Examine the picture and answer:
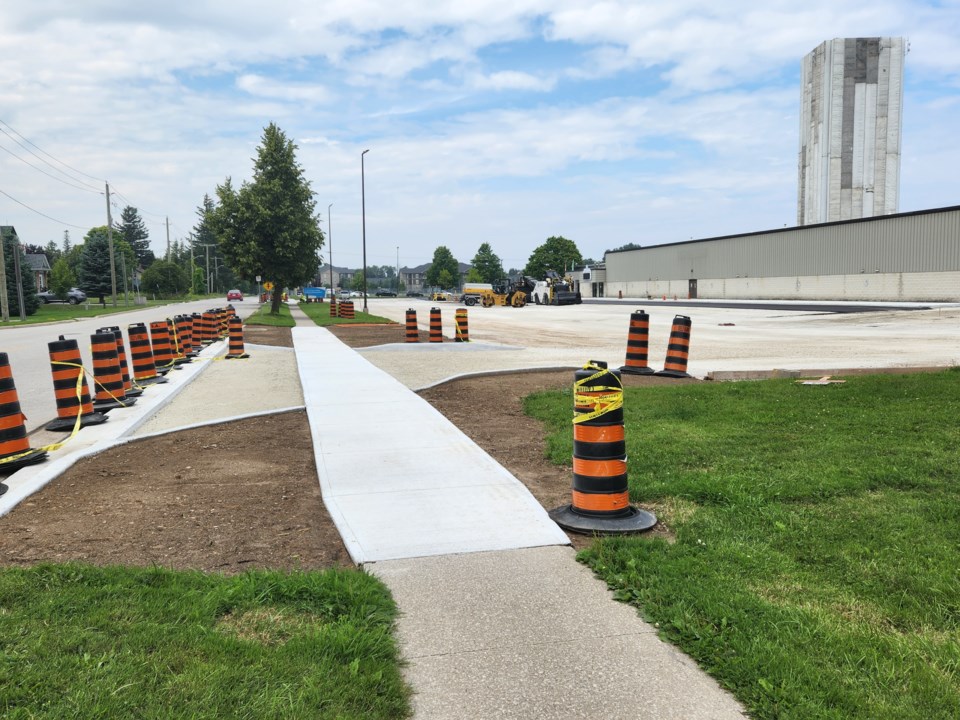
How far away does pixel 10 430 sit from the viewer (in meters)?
7.03

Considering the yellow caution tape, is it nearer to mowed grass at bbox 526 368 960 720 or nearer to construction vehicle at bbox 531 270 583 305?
mowed grass at bbox 526 368 960 720

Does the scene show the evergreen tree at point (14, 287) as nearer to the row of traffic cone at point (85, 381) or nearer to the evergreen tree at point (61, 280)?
the evergreen tree at point (61, 280)

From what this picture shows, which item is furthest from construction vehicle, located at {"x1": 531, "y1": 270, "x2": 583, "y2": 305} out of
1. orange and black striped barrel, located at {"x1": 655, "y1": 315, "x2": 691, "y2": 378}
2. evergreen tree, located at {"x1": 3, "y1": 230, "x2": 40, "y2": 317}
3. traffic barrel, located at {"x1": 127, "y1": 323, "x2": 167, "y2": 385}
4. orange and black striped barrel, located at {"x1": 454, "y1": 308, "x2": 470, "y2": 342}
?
traffic barrel, located at {"x1": 127, "y1": 323, "x2": 167, "y2": 385}

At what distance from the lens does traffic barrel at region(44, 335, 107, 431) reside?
30.3 ft

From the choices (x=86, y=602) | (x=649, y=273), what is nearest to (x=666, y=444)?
(x=86, y=602)

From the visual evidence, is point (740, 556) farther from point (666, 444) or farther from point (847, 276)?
point (847, 276)

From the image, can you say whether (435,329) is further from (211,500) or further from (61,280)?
(61,280)

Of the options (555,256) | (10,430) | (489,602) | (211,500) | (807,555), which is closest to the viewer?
(489,602)

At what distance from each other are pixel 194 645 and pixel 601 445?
3.02 m

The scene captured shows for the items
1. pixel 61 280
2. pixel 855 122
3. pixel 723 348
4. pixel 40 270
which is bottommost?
pixel 723 348

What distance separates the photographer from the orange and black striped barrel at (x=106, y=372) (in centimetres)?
1039

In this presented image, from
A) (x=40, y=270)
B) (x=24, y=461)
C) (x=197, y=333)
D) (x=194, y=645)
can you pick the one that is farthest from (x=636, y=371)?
(x=40, y=270)

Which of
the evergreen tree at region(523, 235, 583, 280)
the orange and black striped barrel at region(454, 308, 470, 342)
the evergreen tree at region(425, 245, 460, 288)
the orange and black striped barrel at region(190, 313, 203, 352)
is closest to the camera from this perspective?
the orange and black striped barrel at region(454, 308, 470, 342)

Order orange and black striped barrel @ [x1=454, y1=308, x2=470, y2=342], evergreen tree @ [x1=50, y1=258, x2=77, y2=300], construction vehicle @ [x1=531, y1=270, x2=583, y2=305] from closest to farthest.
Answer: orange and black striped barrel @ [x1=454, y1=308, x2=470, y2=342], construction vehicle @ [x1=531, y1=270, x2=583, y2=305], evergreen tree @ [x1=50, y1=258, x2=77, y2=300]
